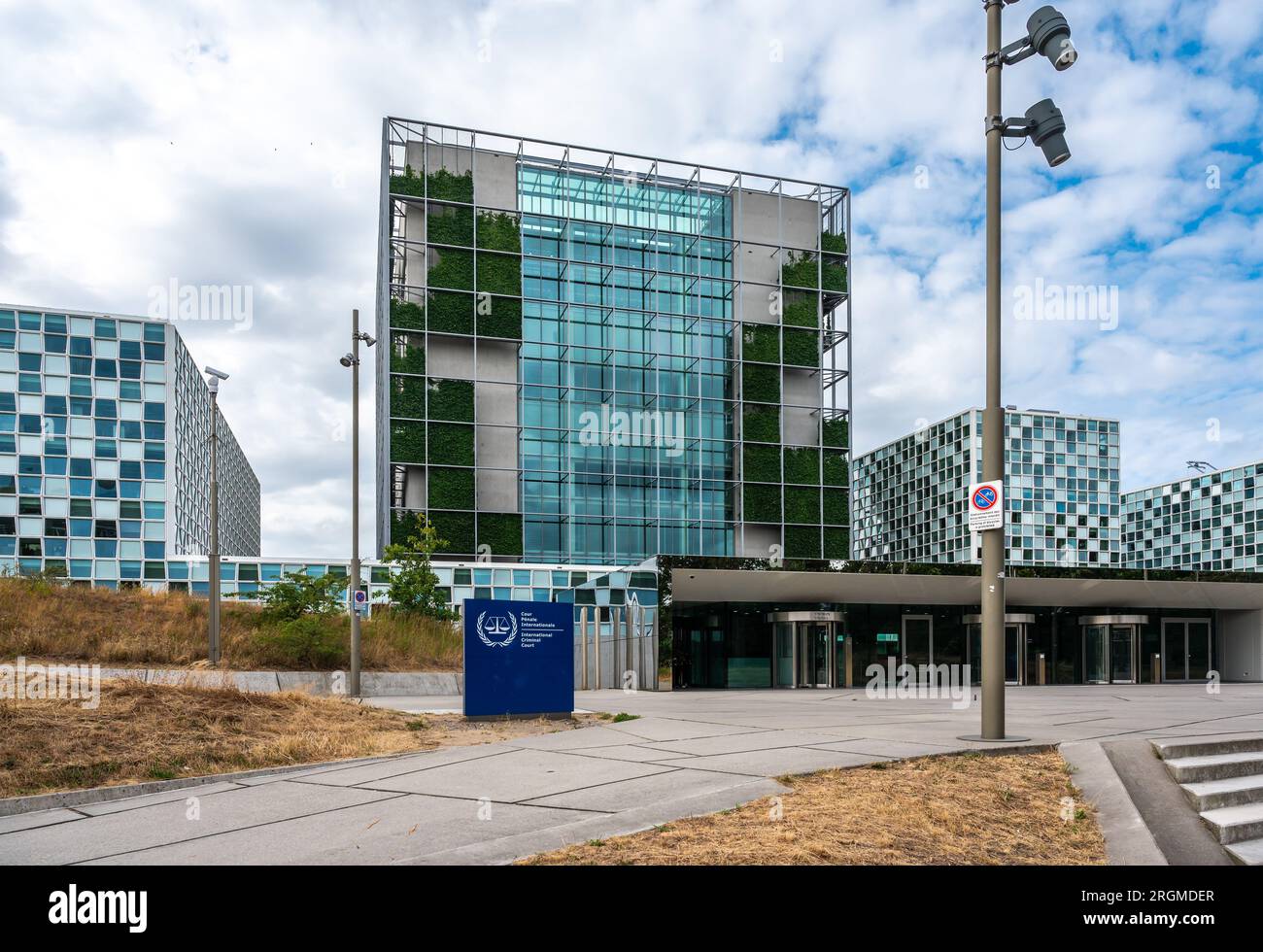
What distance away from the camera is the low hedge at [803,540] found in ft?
199

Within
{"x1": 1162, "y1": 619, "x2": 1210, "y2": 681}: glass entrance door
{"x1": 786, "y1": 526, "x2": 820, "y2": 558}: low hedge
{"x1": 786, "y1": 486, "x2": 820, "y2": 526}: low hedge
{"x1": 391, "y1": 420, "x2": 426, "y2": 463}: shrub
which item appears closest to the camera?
{"x1": 1162, "y1": 619, "x2": 1210, "y2": 681}: glass entrance door

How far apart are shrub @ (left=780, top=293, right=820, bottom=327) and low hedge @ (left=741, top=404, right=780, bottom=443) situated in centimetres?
581

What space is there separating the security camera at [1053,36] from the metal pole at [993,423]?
66 centimetres

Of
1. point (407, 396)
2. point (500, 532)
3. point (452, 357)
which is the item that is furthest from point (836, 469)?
point (407, 396)

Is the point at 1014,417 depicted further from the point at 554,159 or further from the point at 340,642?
the point at 340,642

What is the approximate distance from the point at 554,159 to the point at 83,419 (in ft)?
139

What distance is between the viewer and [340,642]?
25438 mm

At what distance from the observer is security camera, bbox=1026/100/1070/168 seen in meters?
10.7

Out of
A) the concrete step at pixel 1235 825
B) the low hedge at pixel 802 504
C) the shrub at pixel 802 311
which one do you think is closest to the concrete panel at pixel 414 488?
the low hedge at pixel 802 504

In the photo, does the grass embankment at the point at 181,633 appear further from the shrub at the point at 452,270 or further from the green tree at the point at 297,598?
the shrub at the point at 452,270

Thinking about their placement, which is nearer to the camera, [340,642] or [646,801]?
[646,801]

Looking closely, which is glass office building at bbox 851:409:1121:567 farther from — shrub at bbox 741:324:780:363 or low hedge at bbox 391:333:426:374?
low hedge at bbox 391:333:426:374

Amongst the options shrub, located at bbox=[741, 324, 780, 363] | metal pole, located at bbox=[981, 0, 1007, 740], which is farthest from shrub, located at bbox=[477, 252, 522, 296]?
metal pole, located at bbox=[981, 0, 1007, 740]
